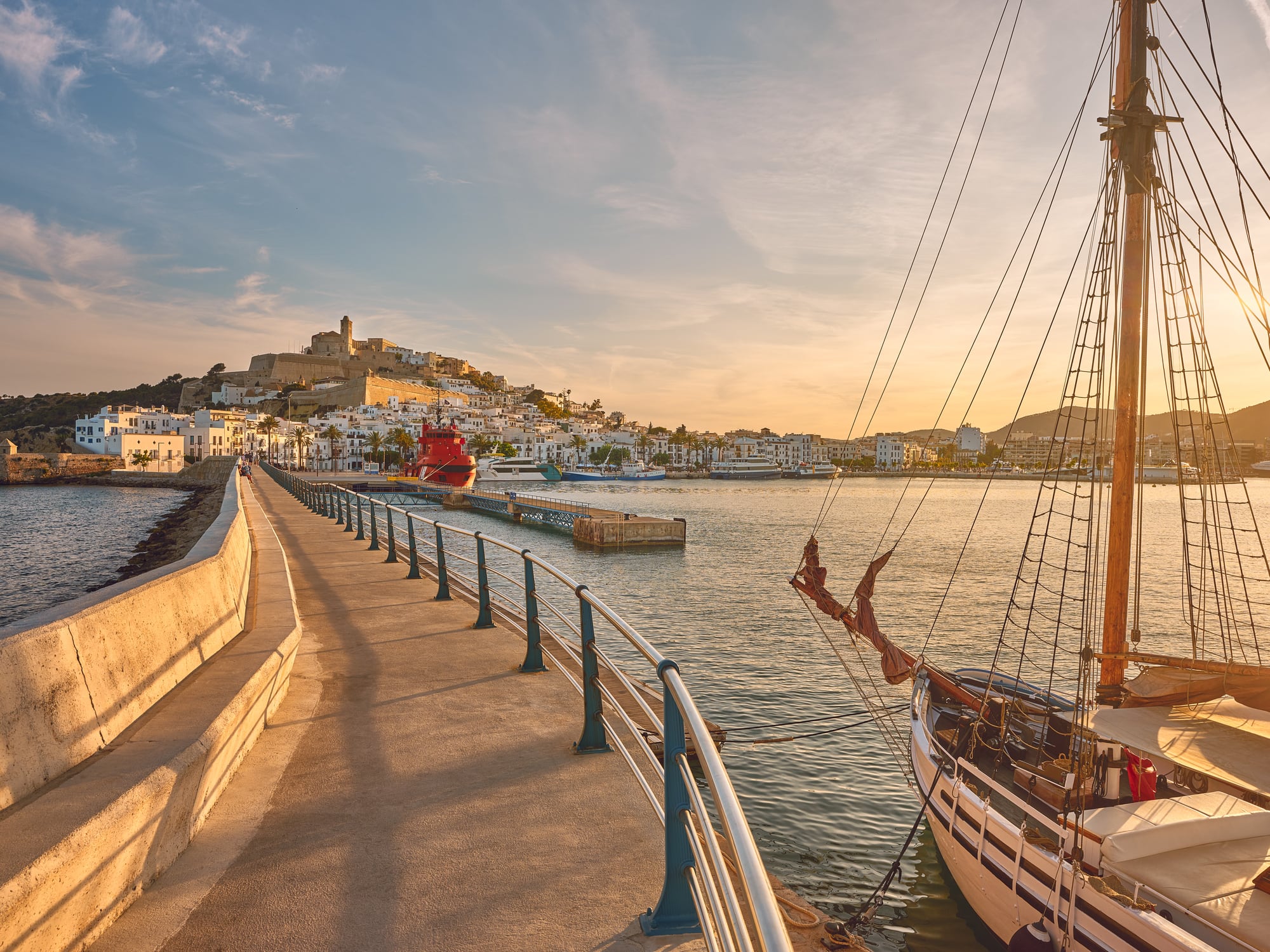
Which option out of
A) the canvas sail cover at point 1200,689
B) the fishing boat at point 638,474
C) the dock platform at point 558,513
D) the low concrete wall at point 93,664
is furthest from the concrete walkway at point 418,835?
the fishing boat at point 638,474

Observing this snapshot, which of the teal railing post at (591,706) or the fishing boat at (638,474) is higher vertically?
the teal railing post at (591,706)

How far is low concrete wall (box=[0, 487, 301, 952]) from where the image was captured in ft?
7.85

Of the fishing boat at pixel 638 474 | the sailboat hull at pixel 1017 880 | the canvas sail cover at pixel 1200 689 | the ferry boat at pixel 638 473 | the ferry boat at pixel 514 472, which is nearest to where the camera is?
the sailboat hull at pixel 1017 880

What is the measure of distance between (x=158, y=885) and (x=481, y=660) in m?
3.73

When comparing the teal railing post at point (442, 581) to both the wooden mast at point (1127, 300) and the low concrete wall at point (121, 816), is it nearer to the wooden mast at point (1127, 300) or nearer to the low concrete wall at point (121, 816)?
the low concrete wall at point (121, 816)

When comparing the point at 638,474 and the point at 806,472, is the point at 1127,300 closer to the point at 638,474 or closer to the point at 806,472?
the point at 638,474

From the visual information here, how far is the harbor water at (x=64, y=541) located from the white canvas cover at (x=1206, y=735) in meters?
15.1

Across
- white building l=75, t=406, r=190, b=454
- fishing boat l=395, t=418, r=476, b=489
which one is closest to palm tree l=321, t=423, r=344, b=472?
white building l=75, t=406, r=190, b=454

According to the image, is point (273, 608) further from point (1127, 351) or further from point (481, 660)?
point (1127, 351)

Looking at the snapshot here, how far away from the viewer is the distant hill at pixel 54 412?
468 ft

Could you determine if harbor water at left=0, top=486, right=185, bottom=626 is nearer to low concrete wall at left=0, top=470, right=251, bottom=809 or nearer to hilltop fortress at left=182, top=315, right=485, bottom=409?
low concrete wall at left=0, top=470, right=251, bottom=809

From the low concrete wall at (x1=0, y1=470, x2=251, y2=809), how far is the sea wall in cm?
13297

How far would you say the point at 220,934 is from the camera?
2824 mm

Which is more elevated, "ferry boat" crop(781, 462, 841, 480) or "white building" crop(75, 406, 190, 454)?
"white building" crop(75, 406, 190, 454)
